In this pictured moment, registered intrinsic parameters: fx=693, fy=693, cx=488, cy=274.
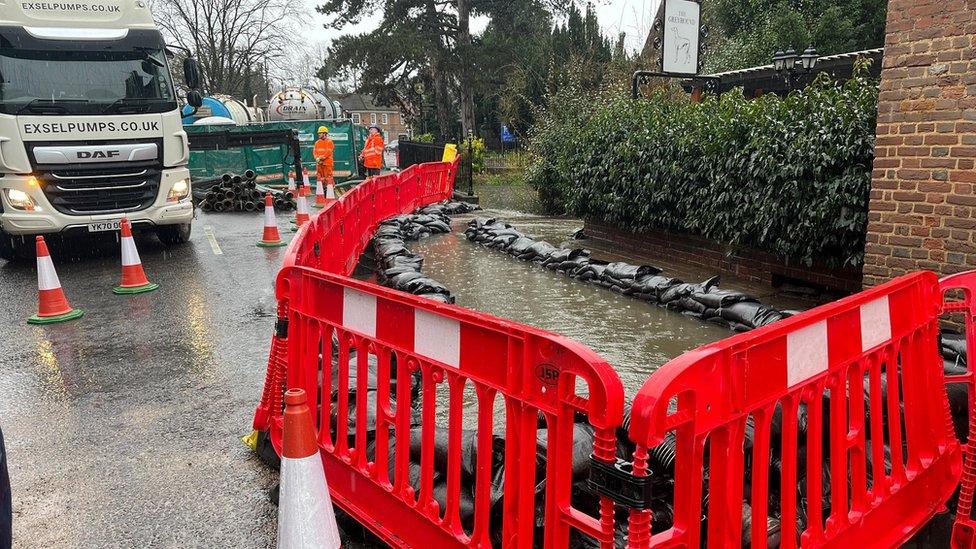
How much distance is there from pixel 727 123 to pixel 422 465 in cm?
663

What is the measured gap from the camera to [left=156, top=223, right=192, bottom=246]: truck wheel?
35.9 feet

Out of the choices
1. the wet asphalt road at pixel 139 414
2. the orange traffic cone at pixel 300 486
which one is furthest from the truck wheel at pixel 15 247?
the orange traffic cone at pixel 300 486

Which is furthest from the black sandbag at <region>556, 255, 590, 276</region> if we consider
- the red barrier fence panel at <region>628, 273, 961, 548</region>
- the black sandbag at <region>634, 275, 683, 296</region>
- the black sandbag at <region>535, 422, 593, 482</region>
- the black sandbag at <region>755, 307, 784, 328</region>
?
the black sandbag at <region>535, 422, 593, 482</region>

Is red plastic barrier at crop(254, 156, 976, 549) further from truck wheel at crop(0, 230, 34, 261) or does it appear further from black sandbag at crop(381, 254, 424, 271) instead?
truck wheel at crop(0, 230, 34, 261)

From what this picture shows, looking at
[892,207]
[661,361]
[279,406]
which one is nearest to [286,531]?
[279,406]

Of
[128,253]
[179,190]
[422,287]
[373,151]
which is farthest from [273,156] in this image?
[422,287]

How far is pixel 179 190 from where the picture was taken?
10.1m

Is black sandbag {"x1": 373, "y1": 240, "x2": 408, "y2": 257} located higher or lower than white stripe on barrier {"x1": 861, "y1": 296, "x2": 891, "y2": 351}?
lower

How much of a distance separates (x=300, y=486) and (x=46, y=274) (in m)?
5.95

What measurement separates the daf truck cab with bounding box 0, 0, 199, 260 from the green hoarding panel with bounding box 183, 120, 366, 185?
8.82m

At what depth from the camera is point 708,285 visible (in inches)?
265

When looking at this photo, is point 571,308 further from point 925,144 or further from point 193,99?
point 193,99

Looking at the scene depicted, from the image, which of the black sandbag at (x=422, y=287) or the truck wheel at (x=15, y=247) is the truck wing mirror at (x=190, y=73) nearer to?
the truck wheel at (x=15, y=247)

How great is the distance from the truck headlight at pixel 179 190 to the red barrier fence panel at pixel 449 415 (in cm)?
734
